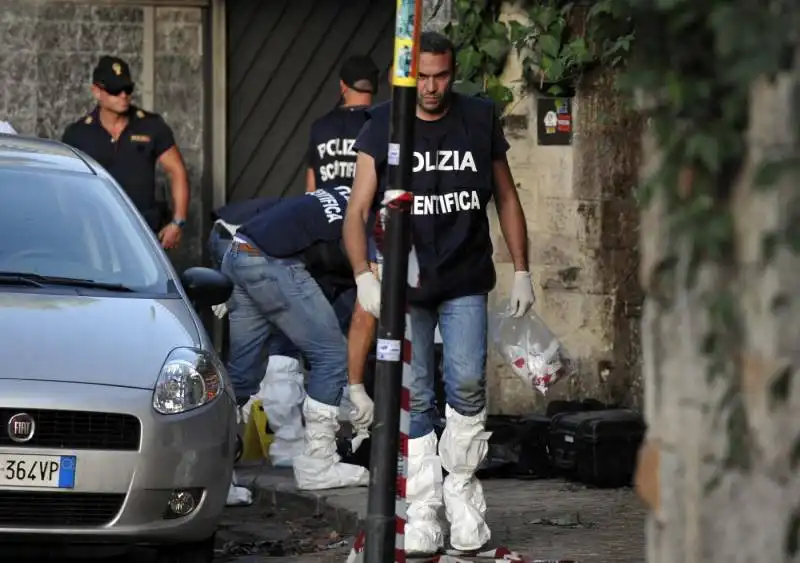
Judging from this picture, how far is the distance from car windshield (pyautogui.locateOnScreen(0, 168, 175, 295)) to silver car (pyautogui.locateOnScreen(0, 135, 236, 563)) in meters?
0.01

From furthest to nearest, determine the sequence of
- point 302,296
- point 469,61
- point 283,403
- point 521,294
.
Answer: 1. point 469,61
2. point 283,403
3. point 302,296
4. point 521,294

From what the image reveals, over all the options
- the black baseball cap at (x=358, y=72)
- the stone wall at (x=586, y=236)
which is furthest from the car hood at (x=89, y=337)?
the stone wall at (x=586, y=236)

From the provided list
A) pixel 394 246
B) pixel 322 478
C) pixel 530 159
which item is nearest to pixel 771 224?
pixel 394 246

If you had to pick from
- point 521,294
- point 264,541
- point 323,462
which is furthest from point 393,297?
point 323,462

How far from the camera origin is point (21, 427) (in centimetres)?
648

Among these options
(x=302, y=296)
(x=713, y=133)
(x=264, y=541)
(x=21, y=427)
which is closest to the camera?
(x=713, y=133)

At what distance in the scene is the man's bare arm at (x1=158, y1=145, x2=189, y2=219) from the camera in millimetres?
11914

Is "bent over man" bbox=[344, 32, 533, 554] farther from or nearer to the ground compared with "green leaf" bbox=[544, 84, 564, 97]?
nearer to the ground

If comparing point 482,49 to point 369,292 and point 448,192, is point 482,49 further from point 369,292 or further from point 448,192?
point 369,292

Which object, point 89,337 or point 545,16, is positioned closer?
point 89,337

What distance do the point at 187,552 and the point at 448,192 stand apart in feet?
5.57

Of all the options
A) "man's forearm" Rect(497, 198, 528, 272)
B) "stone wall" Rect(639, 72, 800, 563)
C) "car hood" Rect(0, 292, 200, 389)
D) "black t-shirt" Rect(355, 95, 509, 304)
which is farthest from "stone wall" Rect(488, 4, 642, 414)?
"stone wall" Rect(639, 72, 800, 563)

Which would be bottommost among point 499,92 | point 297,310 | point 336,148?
point 297,310

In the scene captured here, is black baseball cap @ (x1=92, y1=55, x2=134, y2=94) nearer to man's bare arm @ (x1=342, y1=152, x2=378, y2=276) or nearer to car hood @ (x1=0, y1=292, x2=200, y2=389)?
man's bare arm @ (x1=342, y1=152, x2=378, y2=276)
